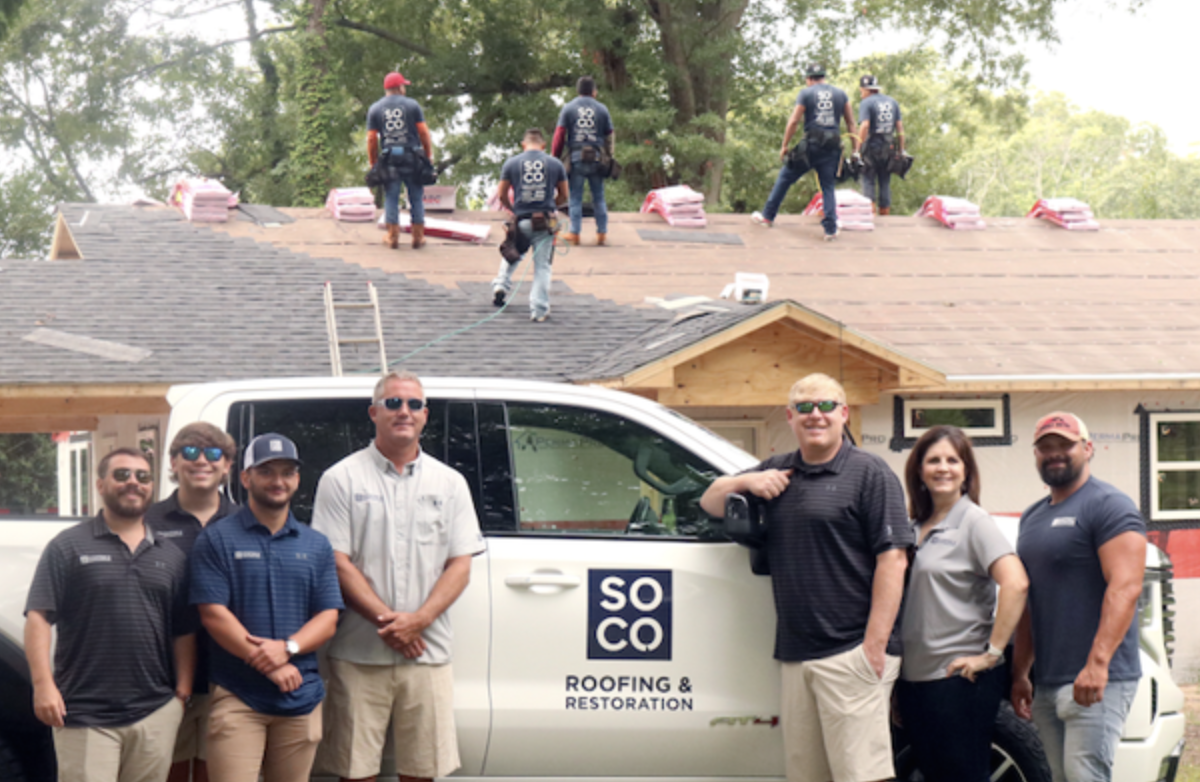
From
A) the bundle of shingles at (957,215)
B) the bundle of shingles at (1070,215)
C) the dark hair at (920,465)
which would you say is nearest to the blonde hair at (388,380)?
the dark hair at (920,465)

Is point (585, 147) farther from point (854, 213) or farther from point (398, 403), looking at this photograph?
point (398, 403)

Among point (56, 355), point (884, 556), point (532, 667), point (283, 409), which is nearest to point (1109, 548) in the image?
point (884, 556)

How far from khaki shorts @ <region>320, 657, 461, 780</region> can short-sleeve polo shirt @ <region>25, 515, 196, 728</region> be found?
23.3 inches

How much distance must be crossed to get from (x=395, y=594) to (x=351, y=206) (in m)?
10.7

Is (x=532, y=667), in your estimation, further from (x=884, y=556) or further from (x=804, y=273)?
(x=804, y=273)

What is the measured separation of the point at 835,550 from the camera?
4375 millimetres

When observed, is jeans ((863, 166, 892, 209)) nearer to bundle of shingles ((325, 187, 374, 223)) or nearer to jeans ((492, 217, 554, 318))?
bundle of shingles ((325, 187, 374, 223))

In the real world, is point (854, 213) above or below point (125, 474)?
above

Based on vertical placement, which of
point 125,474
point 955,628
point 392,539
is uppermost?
point 125,474

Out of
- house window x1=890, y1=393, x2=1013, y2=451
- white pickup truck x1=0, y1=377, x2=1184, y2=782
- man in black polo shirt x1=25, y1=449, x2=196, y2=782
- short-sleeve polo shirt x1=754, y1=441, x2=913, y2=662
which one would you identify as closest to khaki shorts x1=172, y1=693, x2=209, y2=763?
man in black polo shirt x1=25, y1=449, x2=196, y2=782

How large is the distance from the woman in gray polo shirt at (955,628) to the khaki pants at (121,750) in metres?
2.52

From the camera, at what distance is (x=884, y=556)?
4.31m

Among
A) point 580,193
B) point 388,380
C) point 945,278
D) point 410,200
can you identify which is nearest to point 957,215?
point 945,278

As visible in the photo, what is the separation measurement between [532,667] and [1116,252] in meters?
12.3
